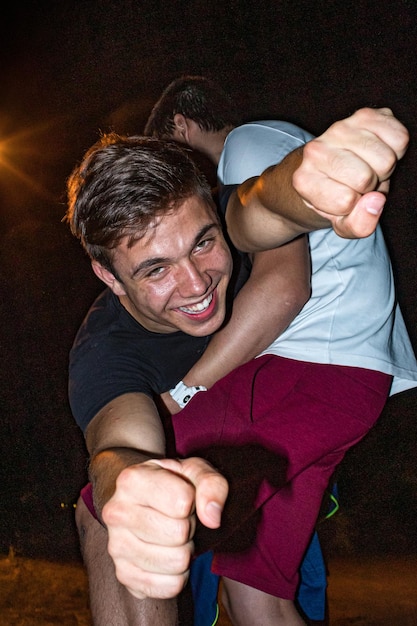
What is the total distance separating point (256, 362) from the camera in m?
1.45

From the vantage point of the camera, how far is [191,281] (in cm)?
125

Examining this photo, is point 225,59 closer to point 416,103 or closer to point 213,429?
point 416,103

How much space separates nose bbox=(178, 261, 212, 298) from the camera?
1.25 metres

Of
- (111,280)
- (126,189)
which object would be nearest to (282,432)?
(111,280)

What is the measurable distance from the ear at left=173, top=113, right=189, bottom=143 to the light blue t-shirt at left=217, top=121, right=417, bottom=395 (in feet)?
1.71

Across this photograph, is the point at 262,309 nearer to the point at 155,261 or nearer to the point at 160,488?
the point at 155,261

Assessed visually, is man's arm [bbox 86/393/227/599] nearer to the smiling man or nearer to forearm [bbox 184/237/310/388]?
the smiling man

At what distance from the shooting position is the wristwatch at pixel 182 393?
141 cm

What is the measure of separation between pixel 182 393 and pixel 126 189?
0.48m

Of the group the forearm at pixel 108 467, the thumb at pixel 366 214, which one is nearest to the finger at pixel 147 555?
the forearm at pixel 108 467

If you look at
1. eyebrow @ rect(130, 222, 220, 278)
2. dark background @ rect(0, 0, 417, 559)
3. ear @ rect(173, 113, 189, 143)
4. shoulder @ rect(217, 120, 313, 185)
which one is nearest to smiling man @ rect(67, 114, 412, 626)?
eyebrow @ rect(130, 222, 220, 278)

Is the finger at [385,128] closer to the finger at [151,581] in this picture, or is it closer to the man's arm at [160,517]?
the man's arm at [160,517]

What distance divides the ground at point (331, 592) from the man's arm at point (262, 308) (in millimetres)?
1020

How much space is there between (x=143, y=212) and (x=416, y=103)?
59.6 inches
